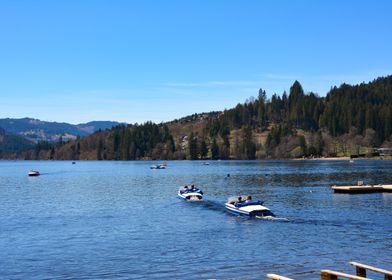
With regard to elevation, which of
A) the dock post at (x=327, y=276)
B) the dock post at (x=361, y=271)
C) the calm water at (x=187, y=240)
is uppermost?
the dock post at (x=327, y=276)

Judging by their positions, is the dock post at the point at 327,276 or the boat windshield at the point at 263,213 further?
the boat windshield at the point at 263,213

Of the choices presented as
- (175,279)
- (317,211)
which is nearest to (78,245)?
(175,279)

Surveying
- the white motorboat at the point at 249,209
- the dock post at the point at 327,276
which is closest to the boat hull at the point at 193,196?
the white motorboat at the point at 249,209

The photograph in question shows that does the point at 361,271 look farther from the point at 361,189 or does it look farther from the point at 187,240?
the point at 361,189

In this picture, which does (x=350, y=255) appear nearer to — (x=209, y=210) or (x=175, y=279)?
(x=175, y=279)

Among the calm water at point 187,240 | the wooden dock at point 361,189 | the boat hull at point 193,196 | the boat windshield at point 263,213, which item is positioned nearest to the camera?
the calm water at point 187,240

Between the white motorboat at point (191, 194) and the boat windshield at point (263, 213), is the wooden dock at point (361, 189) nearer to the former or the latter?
the white motorboat at point (191, 194)

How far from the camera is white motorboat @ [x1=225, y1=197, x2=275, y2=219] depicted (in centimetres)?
7106

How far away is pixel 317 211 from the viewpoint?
78250 mm

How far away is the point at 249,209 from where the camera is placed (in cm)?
7188

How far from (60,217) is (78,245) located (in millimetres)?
25315

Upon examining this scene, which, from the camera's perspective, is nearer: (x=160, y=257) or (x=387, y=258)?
(x=387, y=258)

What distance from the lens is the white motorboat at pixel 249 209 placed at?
71.1 m

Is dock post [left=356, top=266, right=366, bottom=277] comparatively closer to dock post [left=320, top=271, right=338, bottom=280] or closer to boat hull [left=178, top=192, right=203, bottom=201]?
dock post [left=320, top=271, right=338, bottom=280]
